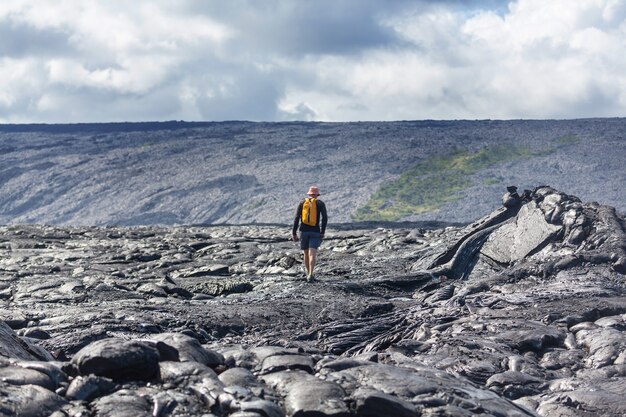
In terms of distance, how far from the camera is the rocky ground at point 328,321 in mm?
7949

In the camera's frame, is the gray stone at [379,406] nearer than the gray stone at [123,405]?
No

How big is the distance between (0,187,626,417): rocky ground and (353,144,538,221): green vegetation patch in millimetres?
20600

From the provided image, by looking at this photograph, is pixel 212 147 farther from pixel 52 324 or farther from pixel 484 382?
pixel 484 382

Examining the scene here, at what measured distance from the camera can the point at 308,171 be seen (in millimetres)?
56500

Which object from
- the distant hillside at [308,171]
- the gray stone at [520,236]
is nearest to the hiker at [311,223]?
the gray stone at [520,236]

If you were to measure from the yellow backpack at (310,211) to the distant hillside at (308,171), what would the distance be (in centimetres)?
2657

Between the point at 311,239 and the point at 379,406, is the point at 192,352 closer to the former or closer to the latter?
the point at 379,406

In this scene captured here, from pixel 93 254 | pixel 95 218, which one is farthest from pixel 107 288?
pixel 95 218

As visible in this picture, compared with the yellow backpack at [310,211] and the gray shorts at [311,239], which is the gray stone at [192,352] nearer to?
the yellow backpack at [310,211]

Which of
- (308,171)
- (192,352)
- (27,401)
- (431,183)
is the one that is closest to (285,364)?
(192,352)

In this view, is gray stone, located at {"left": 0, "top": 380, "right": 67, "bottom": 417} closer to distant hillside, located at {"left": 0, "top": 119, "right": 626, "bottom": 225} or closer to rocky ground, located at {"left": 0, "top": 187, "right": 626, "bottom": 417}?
rocky ground, located at {"left": 0, "top": 187, "right": 626, "bottom": 417}

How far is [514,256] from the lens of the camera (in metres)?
19.7

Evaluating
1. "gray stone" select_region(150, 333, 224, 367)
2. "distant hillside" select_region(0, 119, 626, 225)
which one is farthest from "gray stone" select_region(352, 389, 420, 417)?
"distant hillside" select_region(0, 119, 626, 225)

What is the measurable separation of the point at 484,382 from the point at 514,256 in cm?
859
